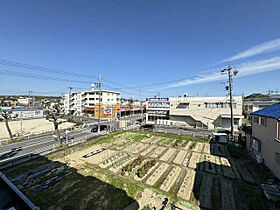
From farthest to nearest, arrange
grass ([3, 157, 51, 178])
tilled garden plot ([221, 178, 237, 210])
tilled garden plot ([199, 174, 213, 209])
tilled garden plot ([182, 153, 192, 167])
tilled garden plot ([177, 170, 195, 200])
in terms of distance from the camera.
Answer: tilled garden plot ([182, 153, 192, 167]), grass ([3, 157, 51, 178]), tilled garden plot ([177, 170, 195, 200]), tilled garden plot ([199, 174, 213, 209]), tilled garden plot ([221, 178, 237, 210])

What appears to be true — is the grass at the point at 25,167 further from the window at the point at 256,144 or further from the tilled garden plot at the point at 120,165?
the window at the point at 256,144

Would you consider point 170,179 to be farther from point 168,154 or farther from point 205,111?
point 205,111

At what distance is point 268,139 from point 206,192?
7.52m

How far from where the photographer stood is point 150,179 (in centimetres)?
910

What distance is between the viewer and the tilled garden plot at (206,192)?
22.4ft

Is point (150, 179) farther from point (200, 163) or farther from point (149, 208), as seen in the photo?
point (200, 163)

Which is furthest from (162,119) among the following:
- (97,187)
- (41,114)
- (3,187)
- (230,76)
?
(41,114)

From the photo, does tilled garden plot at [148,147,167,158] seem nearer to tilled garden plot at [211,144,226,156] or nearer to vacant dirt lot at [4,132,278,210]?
vacant dirt lot at [4,132,278,210]

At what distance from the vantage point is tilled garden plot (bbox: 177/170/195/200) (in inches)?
295

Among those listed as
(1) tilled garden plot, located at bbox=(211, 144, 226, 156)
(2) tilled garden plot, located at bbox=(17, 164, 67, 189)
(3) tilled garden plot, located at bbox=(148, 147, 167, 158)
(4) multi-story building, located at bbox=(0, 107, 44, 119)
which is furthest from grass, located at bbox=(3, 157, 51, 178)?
(4) multi-story building, located at bbox=(0, 107, 44, 119)

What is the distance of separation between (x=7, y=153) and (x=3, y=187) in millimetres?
15115

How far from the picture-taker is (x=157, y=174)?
9.77 metres

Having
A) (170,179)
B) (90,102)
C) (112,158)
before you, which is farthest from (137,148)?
(90,102)

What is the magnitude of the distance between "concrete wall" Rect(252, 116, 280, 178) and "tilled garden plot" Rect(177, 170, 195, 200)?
240 inches
